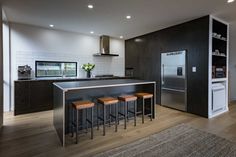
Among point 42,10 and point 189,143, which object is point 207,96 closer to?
point 189,143

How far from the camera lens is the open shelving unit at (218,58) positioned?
3803 mm

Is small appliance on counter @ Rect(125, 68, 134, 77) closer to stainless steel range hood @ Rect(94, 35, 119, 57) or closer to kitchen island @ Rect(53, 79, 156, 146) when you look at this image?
stainless steel range hood @ Rect(94, 35, 119, 57)

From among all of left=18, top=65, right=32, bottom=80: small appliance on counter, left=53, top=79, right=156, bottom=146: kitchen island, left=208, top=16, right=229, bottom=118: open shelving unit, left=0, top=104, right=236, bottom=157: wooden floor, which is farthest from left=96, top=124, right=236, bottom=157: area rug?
left=18, top=65, right=32, bottom=80: small appliance on counter

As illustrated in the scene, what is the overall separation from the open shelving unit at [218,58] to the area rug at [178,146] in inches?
58.5

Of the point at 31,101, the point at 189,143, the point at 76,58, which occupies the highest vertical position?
the point at 76,58

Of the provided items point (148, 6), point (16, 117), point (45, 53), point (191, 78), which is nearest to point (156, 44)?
point (191, 78)

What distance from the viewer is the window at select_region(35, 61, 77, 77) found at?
4.76 meters

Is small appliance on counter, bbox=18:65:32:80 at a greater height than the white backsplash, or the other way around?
the white backsplash

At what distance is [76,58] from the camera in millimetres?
5434

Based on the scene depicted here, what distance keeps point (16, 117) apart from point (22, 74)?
1274mm

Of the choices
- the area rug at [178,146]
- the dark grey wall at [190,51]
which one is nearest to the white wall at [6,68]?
the area rug at [178,146]

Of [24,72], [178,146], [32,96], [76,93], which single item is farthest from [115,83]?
[24,72]

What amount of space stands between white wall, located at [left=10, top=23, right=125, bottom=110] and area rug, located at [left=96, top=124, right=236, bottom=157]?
3.89 meters

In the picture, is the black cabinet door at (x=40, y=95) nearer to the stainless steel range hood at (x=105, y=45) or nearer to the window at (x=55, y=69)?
the window at (x=55, y=69)
